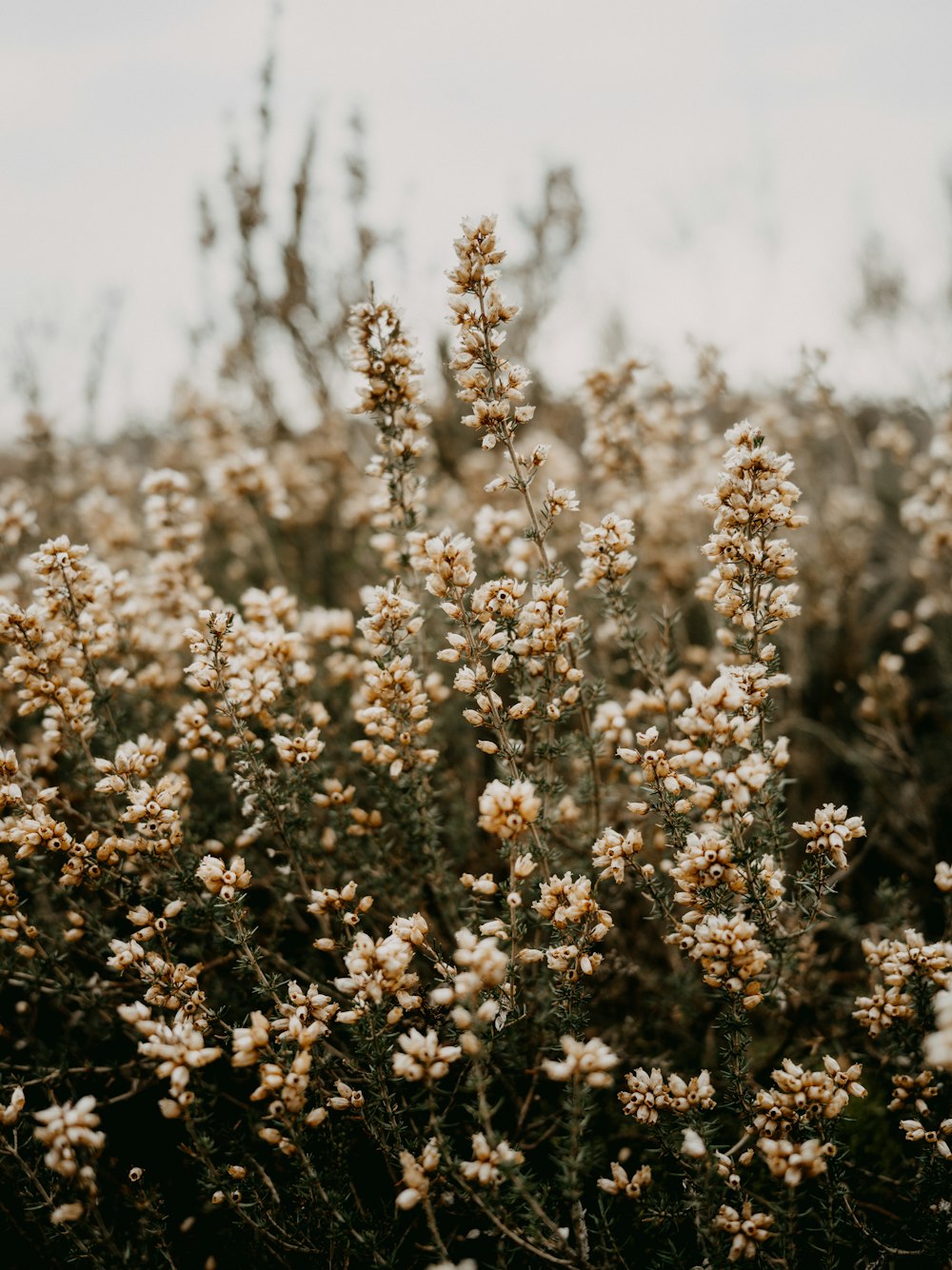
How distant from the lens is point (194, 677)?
245 centimetres

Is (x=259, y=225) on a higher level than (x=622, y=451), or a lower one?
higher

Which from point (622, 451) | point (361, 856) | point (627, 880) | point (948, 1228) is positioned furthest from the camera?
point (622, 451)

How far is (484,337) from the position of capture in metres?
2.55

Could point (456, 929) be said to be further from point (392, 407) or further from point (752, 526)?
Result: point (392, 407)

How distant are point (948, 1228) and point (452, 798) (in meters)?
2.39

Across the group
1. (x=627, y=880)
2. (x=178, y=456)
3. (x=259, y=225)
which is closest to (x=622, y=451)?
(x=627, y=880)

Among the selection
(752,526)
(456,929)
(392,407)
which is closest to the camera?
(752,526)

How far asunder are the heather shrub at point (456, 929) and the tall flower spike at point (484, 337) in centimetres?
1

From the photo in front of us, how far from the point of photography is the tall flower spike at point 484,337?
247cm

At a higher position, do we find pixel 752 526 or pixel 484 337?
pixel 484 337

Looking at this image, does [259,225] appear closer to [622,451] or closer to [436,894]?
[622,451]

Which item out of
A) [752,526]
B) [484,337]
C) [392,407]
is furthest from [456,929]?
[484,337]

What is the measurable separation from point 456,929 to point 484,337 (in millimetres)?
2322

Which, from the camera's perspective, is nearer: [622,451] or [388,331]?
[388,331]
